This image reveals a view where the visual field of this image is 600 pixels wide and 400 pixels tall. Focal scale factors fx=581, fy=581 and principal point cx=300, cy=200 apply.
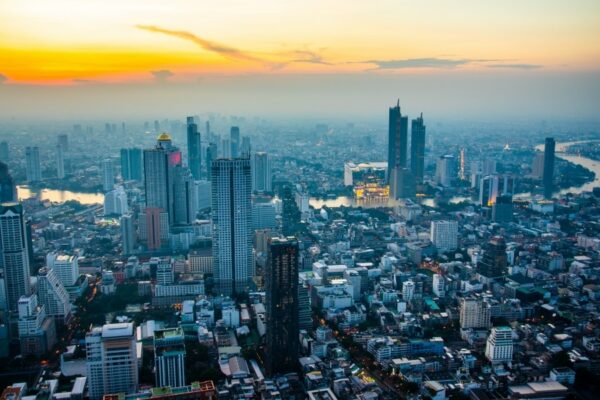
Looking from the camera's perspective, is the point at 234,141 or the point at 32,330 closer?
the point at 32,330

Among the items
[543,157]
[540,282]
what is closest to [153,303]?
[540,282]

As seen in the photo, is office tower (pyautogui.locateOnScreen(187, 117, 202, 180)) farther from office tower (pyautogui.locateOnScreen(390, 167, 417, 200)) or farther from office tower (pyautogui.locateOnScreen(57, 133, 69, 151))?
office tower (pyautogui.locateOnScreen(390, 167, 417, 200))

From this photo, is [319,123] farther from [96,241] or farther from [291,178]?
[96,241]

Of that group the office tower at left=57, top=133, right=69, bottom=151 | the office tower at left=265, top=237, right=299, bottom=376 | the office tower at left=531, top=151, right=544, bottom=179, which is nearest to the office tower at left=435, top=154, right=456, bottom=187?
the office tower at left=531, top=151, right=544, bottom=179

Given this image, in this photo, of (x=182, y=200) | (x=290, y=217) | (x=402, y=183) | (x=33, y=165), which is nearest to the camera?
(x=182, y=200)

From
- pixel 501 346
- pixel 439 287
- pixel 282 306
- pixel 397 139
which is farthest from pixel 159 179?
pixel 397 139

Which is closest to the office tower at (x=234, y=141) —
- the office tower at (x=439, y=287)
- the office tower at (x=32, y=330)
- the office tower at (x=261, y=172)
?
the office tower at (x=261, y=172)

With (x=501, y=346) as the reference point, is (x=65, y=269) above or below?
above

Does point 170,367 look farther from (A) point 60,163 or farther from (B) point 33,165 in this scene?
(A) point 60,163
